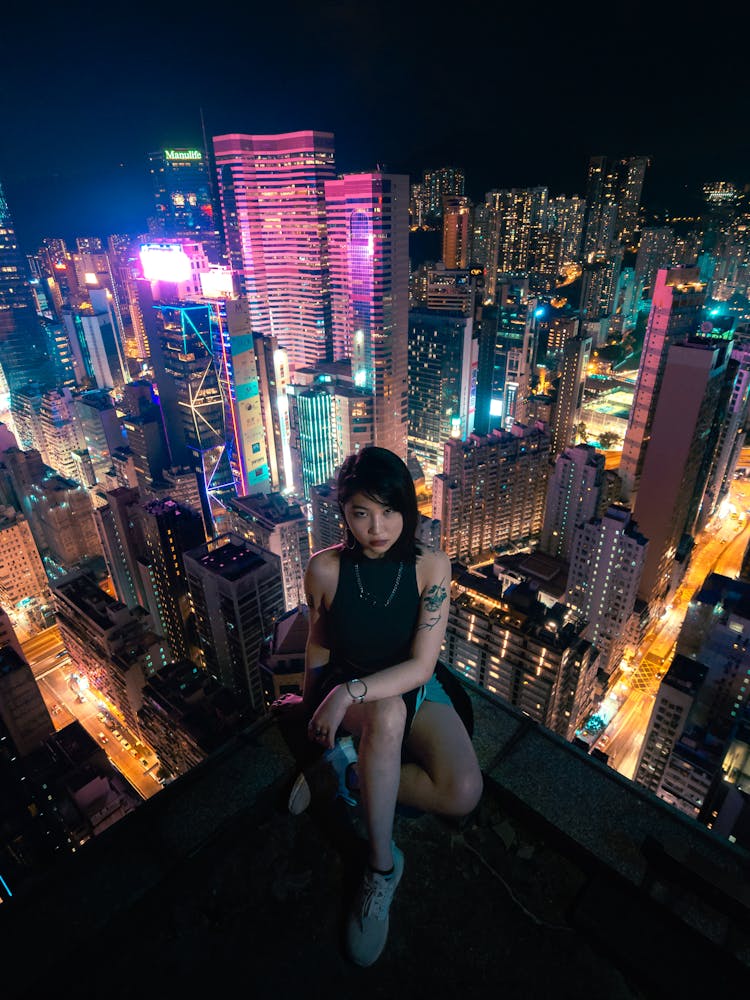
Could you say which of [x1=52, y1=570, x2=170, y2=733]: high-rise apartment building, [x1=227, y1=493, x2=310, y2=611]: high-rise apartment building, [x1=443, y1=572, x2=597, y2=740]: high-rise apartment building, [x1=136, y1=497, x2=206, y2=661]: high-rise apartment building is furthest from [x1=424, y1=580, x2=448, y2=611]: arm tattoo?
[x1=227, y1=493, x2=310, y2=611]: high-rise apartment building

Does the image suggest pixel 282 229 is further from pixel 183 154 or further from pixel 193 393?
pixel 183 154

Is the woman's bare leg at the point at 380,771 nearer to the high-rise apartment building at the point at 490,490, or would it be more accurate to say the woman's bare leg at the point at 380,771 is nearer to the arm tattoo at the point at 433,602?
the arm tattoo at the point at 433,602

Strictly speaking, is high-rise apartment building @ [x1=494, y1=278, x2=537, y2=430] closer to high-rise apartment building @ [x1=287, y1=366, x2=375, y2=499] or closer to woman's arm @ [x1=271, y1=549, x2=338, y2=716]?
high-rise apartment building @ [x1=287, y1=366, x2=375, y2=499]

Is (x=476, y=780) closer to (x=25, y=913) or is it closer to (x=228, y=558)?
(x=25, y=913)

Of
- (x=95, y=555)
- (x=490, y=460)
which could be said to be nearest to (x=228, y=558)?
(x=490, y=460)

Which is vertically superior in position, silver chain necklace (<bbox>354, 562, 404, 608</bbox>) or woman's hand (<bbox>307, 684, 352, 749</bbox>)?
silver chain necklace (<bbox>354, 562, 404, 608</bbox>)

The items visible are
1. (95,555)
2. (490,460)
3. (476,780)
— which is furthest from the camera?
(95,555)

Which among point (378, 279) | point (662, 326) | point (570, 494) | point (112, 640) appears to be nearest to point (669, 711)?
point (570, 494)
